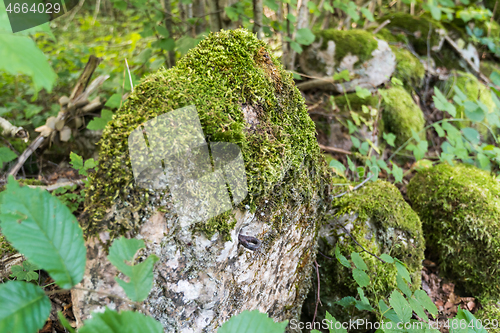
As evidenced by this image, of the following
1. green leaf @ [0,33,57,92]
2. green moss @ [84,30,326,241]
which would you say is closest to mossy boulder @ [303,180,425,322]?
green moss @ [84,30,326,241]

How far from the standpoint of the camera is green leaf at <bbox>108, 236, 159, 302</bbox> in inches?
27.7

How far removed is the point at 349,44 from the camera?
3.84 metres

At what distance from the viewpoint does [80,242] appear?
0.71 meters

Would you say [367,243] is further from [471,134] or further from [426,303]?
[471,134]

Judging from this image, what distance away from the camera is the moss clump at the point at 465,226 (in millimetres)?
2385

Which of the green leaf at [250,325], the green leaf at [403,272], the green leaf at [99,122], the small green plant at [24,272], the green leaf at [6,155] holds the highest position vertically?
the green leaf at [99,122]

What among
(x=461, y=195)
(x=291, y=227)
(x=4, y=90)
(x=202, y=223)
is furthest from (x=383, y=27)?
(x=4, y=90)

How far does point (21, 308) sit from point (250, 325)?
0.54 m

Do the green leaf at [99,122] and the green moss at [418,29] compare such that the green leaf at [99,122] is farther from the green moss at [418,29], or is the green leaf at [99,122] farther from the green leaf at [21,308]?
the green moss at [418,29]

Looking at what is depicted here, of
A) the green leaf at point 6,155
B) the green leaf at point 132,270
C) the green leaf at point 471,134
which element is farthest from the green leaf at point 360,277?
the green leaf at point 6,155

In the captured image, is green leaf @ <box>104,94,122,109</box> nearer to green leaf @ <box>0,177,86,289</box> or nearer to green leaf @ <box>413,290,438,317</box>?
green leaf @ <box>0,177,86,289</box>

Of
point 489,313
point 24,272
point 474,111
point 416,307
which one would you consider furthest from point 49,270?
point 474,111

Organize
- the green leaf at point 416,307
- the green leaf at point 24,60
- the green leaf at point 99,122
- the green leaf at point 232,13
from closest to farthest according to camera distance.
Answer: the green leaf at point 24,60 < the green leaf at point 416,307 < the green leaf at point 99,122 < the green leaf at point 232,13

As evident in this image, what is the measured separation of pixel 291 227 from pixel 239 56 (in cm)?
93
